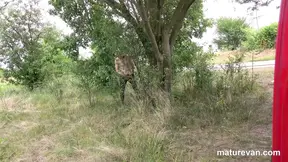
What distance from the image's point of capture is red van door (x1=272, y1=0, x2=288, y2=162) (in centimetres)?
116

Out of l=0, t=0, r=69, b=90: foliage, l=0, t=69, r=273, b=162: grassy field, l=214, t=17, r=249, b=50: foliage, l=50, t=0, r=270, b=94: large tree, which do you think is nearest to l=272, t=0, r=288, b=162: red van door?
l=0, t=69, r=273, b=162: grassy field

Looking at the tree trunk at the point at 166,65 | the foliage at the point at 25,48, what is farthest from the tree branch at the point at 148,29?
the foliage at the point at 25,48

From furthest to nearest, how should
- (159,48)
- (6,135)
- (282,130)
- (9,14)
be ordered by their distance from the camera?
1. (9,14)
2. (159,48)
3. (6,135)
4. (282,130)

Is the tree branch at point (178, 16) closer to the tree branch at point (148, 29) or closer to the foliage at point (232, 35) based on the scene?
the tree branch at point (148, 29)

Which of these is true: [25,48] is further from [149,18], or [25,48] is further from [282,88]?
[282,88]

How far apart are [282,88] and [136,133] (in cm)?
274

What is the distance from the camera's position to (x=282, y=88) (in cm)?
116

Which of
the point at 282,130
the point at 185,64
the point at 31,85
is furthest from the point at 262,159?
the point at 31,85

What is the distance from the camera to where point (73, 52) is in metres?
6.59

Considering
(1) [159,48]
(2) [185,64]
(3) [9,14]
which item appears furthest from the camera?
(3) [9,14]

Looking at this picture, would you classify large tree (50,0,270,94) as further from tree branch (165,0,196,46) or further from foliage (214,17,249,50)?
foliage (214,17,249,50)

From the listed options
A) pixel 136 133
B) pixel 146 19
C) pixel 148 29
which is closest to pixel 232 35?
pixel 148 29

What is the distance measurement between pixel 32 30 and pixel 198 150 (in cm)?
871

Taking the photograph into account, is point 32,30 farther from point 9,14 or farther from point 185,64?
point 185,64
